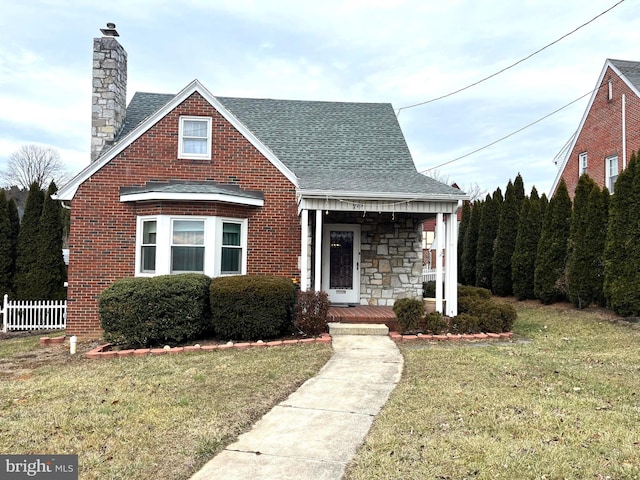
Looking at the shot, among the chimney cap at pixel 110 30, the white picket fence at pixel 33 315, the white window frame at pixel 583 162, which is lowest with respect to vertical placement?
the white picket fence at pixel 33 315

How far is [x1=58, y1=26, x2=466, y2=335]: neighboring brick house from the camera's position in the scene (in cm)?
962

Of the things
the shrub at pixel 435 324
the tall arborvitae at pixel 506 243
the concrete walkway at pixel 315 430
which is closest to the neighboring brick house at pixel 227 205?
the shrub at pixel 435 324

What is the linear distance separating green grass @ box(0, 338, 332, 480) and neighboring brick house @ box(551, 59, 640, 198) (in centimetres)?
1612

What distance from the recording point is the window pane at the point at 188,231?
9725 millimetres

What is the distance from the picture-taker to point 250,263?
10.3 meters

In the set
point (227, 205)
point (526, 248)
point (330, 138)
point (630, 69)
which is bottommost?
point (526, 248)

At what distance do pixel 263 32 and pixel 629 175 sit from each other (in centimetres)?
1067

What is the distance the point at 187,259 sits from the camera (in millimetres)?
9688

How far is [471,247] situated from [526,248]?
439cm

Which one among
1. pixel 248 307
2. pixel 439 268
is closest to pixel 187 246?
pixel 248 307

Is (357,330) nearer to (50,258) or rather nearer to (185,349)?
(185,349)

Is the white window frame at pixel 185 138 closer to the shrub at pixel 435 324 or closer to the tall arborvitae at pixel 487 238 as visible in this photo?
the shrub at pixel 435 324

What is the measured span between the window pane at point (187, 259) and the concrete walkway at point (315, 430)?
4.51m

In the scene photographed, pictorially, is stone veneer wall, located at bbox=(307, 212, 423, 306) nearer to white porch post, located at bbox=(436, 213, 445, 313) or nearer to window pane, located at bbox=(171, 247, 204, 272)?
white porch post, located at bbox=(436, 213, 445, 313)
